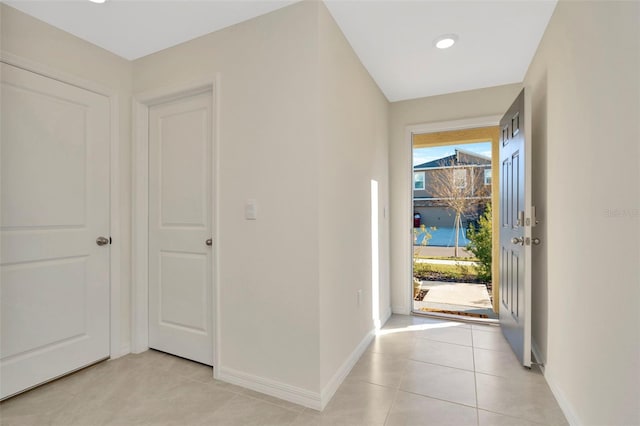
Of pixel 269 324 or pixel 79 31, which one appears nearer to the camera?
pixel 269 324

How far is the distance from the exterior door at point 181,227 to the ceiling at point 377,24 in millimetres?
463

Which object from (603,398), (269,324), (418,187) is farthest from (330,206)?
(418,187)

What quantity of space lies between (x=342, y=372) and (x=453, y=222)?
13.7 ft

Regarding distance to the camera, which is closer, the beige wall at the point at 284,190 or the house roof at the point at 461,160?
the beige wall at the point at 284,190

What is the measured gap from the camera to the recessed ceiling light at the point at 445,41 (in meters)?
2.22

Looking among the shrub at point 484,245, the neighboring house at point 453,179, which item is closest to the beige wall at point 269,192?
the neighboring house at point 453,179

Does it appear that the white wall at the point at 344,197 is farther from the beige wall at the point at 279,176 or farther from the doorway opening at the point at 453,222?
the doorway opening at the point at 453,222

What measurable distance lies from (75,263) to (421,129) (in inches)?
132

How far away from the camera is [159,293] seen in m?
2.49

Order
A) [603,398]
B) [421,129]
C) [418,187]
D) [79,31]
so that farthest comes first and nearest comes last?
[418,187]
[421,129]
[79,31]
[603,398]

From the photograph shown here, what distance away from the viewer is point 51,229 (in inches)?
81.7

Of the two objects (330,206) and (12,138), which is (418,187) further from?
(12,138)

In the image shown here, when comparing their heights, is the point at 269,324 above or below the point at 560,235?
below

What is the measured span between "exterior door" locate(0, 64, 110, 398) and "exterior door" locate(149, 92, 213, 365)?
0.34 meters
